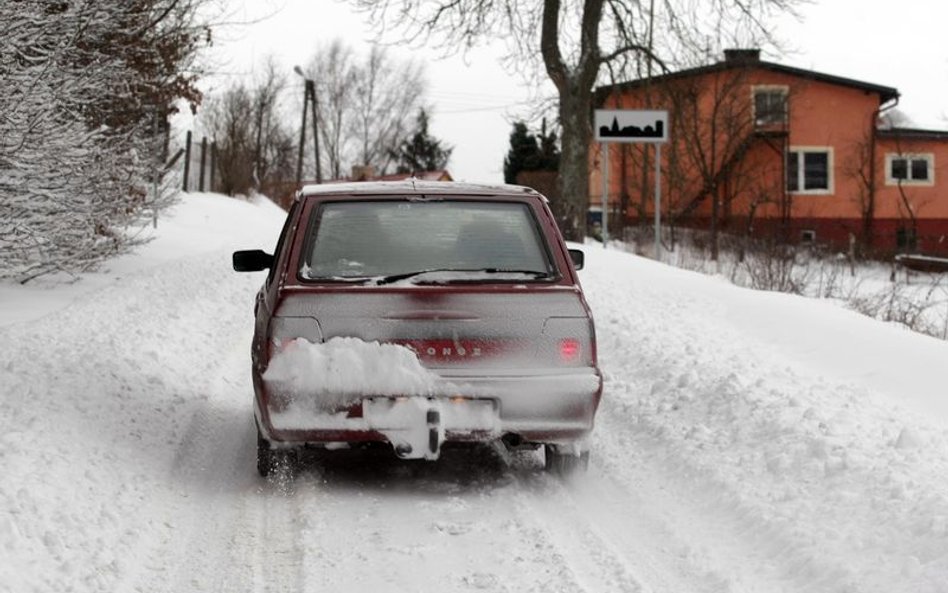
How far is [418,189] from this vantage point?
6309mm

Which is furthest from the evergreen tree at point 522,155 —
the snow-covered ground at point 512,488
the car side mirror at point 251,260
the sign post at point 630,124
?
the car side mirror at point 251,260

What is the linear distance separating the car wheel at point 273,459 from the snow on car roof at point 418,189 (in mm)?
1411

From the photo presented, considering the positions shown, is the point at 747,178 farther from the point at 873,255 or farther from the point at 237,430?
the point at 237,430

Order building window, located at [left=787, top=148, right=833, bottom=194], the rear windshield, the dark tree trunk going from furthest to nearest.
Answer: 1. building window, located at [left=787, top=148, right=833, bottom=194]
2. the dark tree trunk
3. the rear windshield

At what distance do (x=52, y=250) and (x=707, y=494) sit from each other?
342 inches

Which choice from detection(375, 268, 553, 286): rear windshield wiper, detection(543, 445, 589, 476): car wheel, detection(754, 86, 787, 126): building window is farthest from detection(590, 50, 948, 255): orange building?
detection(375, 268, 553, 286): rear windshield wiper

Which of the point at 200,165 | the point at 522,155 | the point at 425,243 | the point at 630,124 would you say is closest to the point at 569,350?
the point at 425,243

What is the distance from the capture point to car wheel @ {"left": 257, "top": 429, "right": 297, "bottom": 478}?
19.5ft

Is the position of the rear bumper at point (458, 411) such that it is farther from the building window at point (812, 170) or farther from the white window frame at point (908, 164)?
the white window frame at point (908, 164)

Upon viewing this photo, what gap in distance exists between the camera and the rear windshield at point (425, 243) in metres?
5.90

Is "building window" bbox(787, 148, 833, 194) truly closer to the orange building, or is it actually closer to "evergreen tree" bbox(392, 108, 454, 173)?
the orange building

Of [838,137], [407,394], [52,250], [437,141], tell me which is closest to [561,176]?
[52,250]

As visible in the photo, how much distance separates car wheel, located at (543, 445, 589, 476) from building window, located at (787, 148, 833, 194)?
1582 inches

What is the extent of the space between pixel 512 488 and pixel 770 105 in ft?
127
